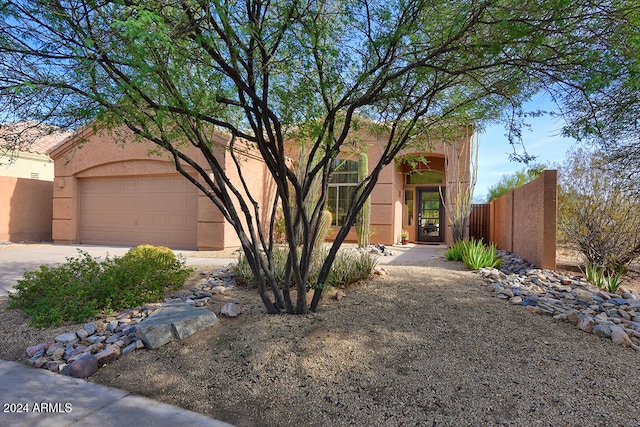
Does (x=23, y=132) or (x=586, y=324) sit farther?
(x=23, y=132)

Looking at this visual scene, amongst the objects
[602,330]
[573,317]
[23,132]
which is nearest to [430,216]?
[573,317]

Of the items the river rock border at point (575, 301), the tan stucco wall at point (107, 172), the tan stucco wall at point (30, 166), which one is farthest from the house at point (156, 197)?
the river rock border at point (575, 301)

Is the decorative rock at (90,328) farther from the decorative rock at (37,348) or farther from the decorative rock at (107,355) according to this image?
the decorative rock at (107,355)

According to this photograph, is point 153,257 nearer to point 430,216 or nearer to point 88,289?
point 88,289

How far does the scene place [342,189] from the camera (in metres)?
15.4

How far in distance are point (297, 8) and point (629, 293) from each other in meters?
6.29

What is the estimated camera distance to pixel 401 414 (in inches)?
107

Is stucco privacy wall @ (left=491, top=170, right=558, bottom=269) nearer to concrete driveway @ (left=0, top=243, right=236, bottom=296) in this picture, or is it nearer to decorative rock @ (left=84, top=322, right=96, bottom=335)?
concrete driveway @ (left=0, top=243, right=236, bottom=296)

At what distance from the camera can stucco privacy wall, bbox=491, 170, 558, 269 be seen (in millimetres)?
7250

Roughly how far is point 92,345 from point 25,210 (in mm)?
15515

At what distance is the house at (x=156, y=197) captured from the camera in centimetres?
1273

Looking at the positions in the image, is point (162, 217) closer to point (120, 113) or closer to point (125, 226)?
point (125, 226)

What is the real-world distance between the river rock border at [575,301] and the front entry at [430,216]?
9073 millimetres

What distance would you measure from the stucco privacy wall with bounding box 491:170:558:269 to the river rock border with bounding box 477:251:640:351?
1.84 feet
